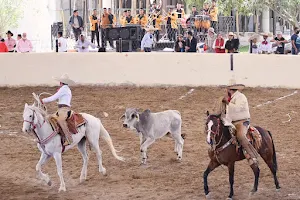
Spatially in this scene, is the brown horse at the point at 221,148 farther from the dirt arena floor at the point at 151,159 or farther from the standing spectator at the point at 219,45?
the standing spectator at the point at 219,45

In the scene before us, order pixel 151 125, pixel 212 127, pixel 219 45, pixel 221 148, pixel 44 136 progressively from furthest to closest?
pixel 219 45, pixel 151 125, pixel 44 136, pixel 221 148, pixel 212 127

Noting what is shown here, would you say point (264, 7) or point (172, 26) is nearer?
point (172, 26)

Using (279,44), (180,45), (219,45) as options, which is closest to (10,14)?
(180,45)

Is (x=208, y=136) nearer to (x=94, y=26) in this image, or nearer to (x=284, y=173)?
(x=284, y=173)

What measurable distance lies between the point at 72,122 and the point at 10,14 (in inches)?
996

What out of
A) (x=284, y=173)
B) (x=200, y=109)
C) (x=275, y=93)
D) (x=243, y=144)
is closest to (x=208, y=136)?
(x=243, y=144)

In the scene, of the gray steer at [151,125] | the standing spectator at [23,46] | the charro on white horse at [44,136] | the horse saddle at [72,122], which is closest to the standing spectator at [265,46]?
the standing spectator at [23,46]

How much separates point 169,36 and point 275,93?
7681mm

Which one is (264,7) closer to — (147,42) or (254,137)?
(147,42)

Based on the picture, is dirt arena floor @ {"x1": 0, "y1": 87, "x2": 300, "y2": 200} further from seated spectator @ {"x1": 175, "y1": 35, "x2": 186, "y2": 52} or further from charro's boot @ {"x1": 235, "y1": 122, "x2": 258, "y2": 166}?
seated spectator @ {"x1": 175, "y1": 35, "x2": 186, "y2": 52}

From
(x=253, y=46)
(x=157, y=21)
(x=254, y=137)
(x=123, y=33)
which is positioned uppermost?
(x=157, y=21)

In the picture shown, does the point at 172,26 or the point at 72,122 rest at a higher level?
the point at 172,26

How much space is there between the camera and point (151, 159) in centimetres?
1592

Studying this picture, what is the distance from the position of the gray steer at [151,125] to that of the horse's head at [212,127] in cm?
282
